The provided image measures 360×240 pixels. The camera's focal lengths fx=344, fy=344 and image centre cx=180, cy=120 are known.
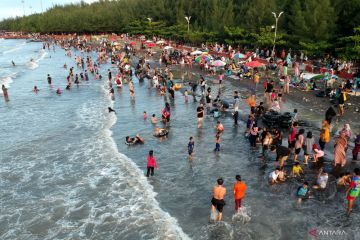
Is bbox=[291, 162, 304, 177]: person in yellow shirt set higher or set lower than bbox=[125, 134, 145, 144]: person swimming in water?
higher

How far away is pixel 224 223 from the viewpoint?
433 inches

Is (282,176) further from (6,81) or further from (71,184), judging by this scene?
(6,81)

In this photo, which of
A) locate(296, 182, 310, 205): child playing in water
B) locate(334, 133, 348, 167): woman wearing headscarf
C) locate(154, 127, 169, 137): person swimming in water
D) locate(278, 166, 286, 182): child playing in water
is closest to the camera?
locate(296, 182, 310, 205): child playing in water

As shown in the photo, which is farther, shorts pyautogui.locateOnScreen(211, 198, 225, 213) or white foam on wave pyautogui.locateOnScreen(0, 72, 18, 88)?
white foam on wave pyautogui.locateOnScreen(0, 72, 18, 88)

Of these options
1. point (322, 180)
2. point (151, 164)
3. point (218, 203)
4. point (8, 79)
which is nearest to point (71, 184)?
point (151, 164)

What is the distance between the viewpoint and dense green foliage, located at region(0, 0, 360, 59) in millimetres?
33688

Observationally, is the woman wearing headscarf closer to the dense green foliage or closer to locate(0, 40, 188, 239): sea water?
locate(0, 40, 188, 239): sea water

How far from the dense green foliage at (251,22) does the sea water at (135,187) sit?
1885 cm

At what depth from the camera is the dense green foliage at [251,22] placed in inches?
1326

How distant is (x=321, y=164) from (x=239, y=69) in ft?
70.8

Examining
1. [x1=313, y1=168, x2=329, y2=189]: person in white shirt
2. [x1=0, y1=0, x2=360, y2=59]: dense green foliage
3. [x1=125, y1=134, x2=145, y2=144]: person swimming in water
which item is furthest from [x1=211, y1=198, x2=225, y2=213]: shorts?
[x1=0, y1=0, x2=360, y2=59]: dense green foliage

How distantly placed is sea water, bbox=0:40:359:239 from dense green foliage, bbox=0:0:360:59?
18.9 m

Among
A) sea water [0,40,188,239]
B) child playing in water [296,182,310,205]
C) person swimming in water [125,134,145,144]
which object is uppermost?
child playing in water [296,182,310,205]

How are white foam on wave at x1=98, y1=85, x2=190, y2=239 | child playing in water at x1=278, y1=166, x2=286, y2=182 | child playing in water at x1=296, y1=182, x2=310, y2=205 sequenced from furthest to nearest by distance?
child playing in water at x1=278, y1=166, x2=286, y2=182 < child playing in water at x1=296, y1=182, x2=310, y2=205 < white foam on wave at x1=98, y1=85, x2=190, y2=239
